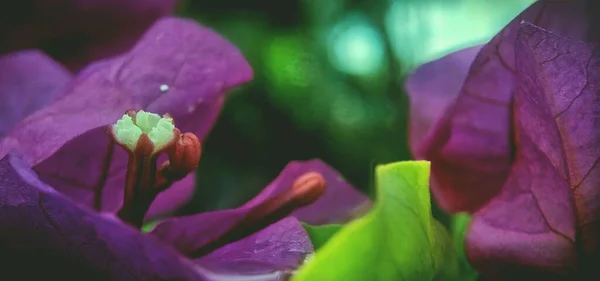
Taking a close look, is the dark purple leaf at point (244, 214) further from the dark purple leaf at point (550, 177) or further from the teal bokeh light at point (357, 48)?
the teal bokeh light at point (357, 48)

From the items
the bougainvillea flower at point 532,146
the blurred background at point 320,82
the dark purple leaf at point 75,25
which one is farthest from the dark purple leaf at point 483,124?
the blurred background at point 320,82

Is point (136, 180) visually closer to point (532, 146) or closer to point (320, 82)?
point (532, 146)

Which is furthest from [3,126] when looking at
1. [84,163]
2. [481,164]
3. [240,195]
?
[240,195]

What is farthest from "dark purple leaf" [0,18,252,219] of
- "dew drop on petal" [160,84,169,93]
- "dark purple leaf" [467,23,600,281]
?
"dark purple leaf" [467,23,600,281]

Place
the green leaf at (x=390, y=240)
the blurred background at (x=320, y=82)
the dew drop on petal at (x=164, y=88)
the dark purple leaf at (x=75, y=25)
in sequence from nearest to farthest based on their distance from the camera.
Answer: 1. the green leaf at (x=390, y=240)
2. the dew drop on petal at (x=164, y=88)
3. the dark purple leaf at (x=75, y=25)
4. the blurred background at (x=320, y=82)

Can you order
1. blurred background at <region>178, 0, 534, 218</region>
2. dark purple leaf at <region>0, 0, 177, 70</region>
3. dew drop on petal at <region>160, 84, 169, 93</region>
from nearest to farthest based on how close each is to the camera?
→ dew drop on petal at <region>160, 84, 169, 93</region>
dark purple leaf at <region>0, 0, 177, 70</region>
blurred background at <region>178, 0, 534, 218</region>

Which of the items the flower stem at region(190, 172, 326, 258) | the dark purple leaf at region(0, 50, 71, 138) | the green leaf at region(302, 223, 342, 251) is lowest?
the dark purple leaf at region(0, 50, 71, 138)

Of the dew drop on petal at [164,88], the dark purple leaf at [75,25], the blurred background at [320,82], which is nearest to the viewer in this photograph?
the dew drop on petal at [164,88]

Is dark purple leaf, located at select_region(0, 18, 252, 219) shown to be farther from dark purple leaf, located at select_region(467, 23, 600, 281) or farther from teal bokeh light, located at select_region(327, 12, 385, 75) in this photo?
teal bokeh light, located at select_region(327, 12, 385, 75)

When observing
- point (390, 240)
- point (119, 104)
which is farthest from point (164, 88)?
point (390, 240)
